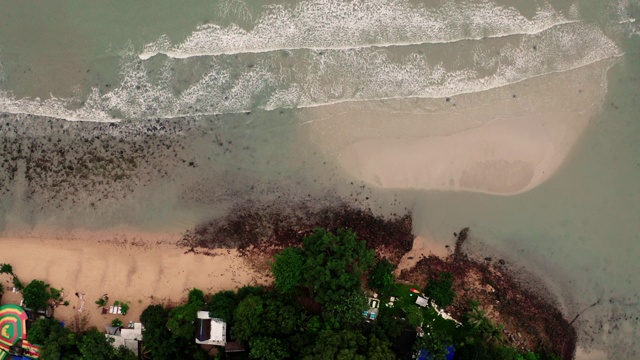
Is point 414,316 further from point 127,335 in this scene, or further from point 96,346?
point 96,346

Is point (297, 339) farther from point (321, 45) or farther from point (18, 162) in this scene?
point (18, 162)

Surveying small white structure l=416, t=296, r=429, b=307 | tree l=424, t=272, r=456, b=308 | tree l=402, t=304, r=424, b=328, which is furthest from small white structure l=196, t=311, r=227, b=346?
tree l=424, t=272, r=456, b=308

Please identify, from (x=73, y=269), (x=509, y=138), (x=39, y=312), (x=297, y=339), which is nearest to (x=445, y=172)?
(x=509, y=138)

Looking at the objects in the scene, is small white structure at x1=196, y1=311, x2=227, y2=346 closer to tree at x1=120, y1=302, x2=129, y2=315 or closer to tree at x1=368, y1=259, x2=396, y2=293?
tree at x1=120, y1=302, x2=129, y2=315

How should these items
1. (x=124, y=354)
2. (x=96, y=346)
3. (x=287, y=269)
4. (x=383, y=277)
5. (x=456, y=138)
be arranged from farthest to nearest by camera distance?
1. (x=456, y=138)
2. (x=383, y=277)
3. (x=287, y=269)
4. (x=124, y=354)
5. (x=96, y=346)

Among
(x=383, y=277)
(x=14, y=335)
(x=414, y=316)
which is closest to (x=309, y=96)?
(x=383, y=277)

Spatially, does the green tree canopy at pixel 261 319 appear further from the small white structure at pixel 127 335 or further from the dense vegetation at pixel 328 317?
the small white structure at pixel 127 335
